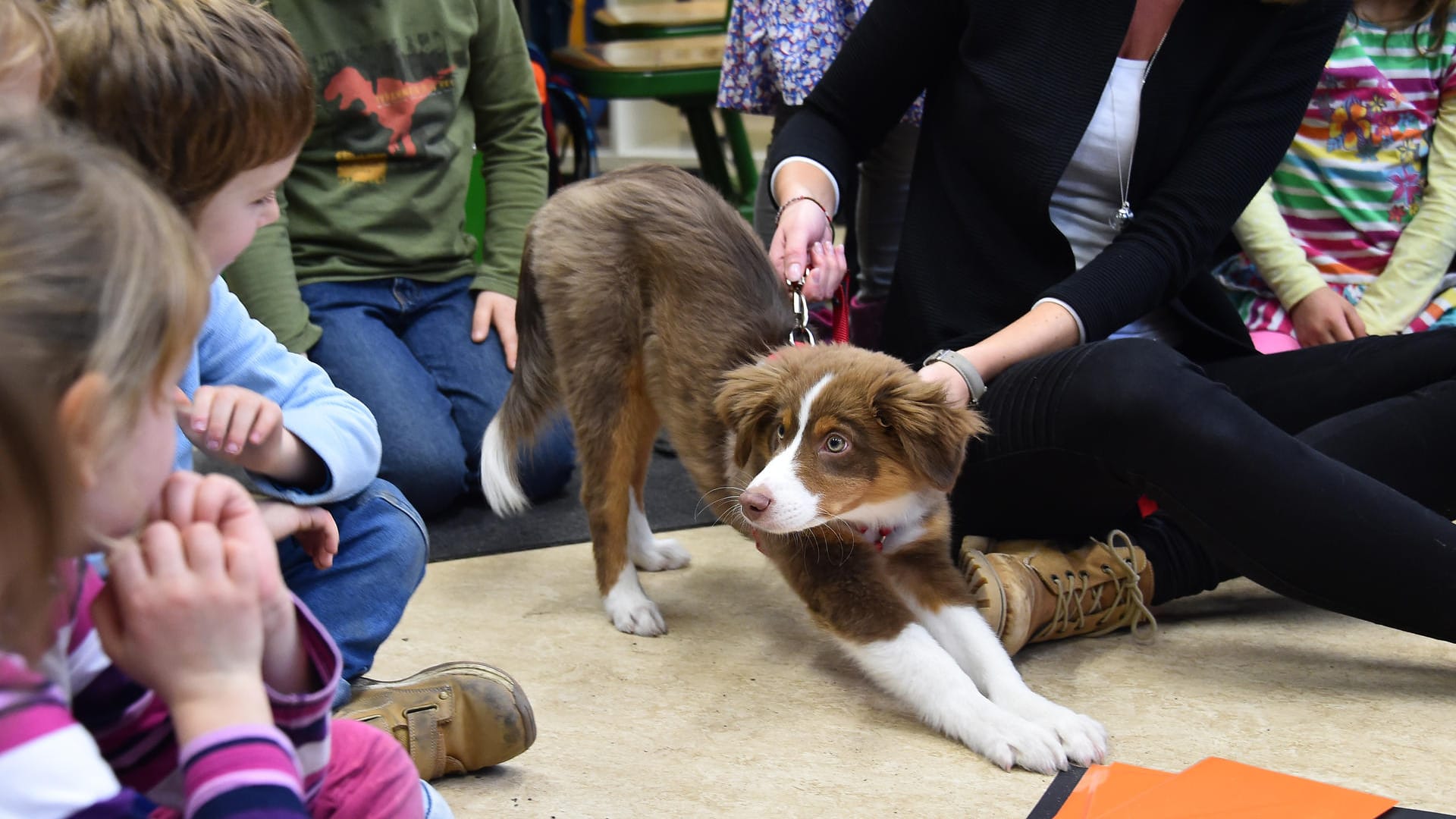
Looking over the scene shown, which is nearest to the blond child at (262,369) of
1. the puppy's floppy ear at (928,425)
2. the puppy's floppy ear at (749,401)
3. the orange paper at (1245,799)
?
the puppy's floppy ear at (749,401)

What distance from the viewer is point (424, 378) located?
10.1 feet

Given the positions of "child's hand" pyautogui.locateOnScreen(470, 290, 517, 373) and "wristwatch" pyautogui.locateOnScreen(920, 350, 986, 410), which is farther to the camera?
"child's hand" pyautogui.locateOnScreen(470, 290, 517, 373)

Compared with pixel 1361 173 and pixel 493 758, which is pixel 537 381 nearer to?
pixel 493 758

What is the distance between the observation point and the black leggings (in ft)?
6.22

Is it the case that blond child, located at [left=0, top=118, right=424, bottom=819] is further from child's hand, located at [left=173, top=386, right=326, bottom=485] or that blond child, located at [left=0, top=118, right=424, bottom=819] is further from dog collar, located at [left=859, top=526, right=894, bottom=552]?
dog collar, located at [left=859, top=526, right=894, bottom=552]

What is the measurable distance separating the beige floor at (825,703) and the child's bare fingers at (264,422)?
62 centimetres

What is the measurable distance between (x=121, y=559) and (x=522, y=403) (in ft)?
5.75

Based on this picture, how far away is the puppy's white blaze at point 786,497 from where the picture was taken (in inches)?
76.4

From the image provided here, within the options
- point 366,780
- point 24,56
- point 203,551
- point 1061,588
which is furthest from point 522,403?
point 203,551

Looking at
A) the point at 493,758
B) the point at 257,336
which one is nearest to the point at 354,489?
the point at 257,336

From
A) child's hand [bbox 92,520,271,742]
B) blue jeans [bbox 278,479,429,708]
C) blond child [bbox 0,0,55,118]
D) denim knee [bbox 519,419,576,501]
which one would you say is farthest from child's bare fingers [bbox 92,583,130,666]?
denim knee [bbox 519,419,576,501]

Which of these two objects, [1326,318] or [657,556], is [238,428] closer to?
[657,556]

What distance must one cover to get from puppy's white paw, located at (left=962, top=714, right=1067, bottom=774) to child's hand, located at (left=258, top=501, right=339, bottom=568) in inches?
39.5

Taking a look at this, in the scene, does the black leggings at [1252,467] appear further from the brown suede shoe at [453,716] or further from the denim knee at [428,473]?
the denim knee at [428,473]
